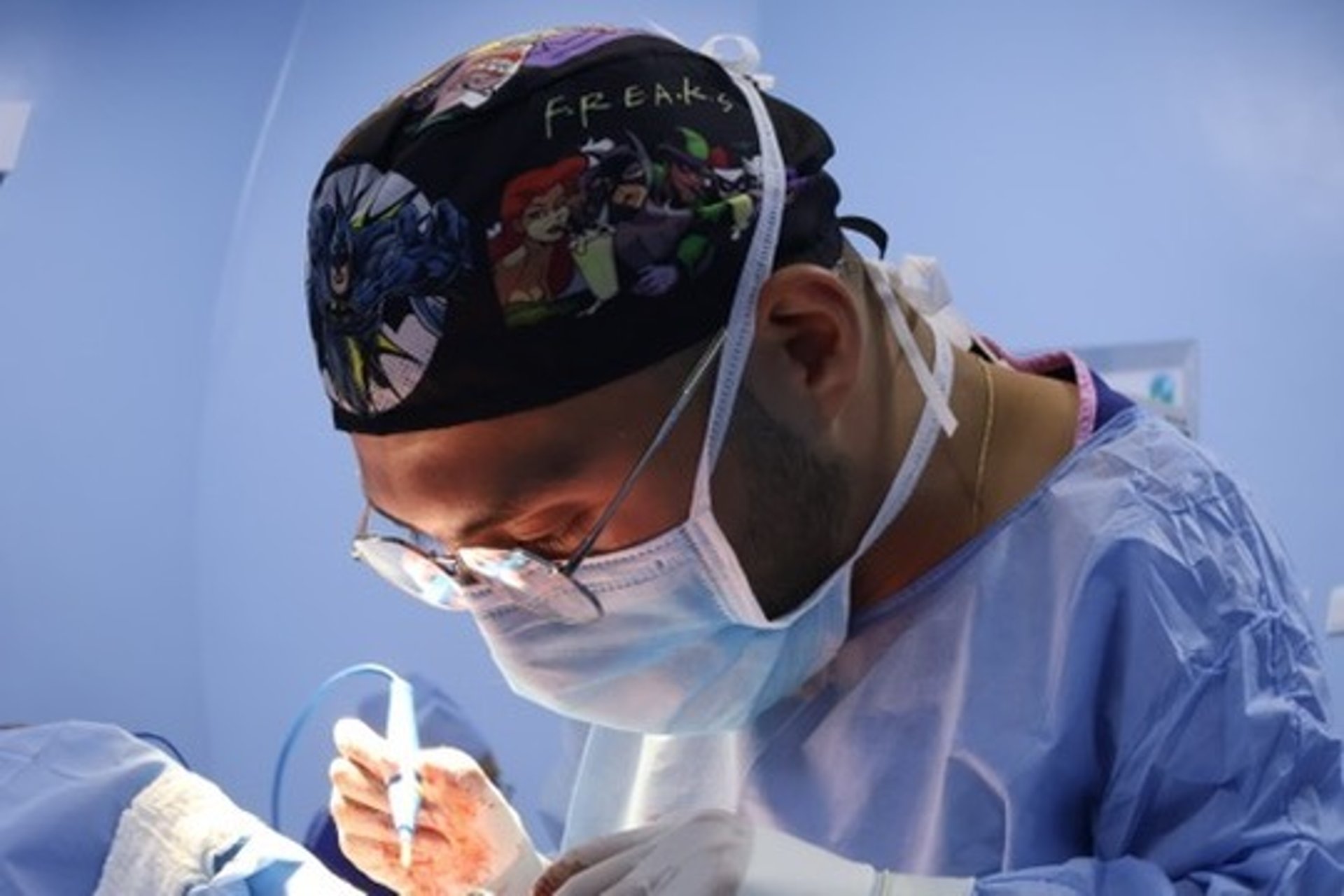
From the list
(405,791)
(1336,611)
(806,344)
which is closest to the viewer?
(806,344)

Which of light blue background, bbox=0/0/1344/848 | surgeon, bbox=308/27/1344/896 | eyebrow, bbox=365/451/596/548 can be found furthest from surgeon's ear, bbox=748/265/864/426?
light blue background, bbox=0/0/1344/848

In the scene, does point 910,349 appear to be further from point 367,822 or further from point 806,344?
point 367,822

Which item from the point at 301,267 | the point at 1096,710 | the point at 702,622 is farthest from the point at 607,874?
the point at 301,267

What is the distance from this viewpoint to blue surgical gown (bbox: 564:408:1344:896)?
113 centimetres

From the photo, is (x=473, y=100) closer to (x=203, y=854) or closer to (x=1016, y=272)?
(x=203, y=854)

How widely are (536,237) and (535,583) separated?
230mm

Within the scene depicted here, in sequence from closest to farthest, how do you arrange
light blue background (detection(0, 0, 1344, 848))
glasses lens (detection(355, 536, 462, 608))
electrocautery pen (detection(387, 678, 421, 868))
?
glasses lens (detection(355, 536, 462, 608))
electrocautery pen (detection(387, 678, 421, 868))
light blue background (detection(0, 0, 1344, 848))

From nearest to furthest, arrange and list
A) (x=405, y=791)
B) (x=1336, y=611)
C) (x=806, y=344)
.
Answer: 1. (x=806, y=344)
2. (x=405, y=791)
3. (x=1336, y=611)

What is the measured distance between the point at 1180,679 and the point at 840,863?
0.24 m

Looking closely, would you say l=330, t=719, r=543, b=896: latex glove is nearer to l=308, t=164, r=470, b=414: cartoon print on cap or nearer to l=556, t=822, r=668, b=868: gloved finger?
l=556, t=822, r=668, b=868: gloved finger

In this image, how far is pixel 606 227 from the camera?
113 centimetres

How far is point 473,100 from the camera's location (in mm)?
1142

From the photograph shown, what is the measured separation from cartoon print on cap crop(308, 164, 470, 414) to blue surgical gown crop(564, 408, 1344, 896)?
15.8 inches

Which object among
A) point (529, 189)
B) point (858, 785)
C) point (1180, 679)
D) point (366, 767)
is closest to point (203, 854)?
point (366, 767)
